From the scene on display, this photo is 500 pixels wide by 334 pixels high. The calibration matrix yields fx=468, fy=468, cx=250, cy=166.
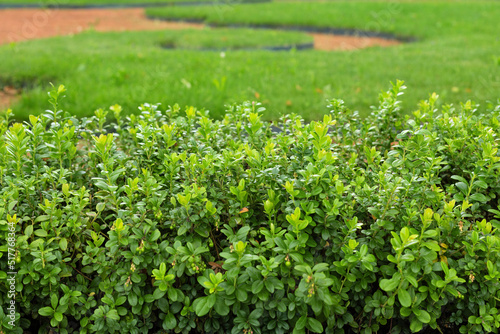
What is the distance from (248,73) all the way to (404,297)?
5.31 meters

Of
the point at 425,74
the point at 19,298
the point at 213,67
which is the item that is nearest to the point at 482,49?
the point at 425,74

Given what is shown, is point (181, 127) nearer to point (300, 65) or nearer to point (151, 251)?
point (151, 251)

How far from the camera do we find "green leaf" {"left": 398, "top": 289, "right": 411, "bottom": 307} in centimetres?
191

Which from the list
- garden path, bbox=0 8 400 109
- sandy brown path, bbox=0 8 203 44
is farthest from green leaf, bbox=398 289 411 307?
sandy brown path, bbox=0 8 203 44

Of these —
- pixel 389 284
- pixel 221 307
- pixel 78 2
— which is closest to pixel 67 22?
pixel 78 2

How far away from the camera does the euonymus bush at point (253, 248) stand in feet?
6.55

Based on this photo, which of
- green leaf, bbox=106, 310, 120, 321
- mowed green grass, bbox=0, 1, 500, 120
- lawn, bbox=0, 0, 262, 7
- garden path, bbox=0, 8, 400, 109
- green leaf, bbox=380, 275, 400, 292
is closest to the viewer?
green leaf, bbox=380, 275, 400, 292

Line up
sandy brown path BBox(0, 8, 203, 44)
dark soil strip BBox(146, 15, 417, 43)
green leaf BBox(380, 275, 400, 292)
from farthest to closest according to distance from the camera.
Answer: sandy brown path BBox(0, 8, 203, 44), dark soil strip BBox(146, 15, 417, 43), green leaf BBox(380, 275, 400, 292)

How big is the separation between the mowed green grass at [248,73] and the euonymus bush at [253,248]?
3135 millimetres

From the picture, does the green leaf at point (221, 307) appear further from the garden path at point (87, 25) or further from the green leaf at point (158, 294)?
the garden path at point (87, 25)

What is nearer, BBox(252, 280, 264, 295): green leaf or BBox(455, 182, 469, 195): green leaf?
BBox(252, 280, 264, 295): green leaf

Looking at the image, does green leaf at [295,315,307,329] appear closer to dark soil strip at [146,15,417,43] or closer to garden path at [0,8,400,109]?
garden path at [0,8,400,109]

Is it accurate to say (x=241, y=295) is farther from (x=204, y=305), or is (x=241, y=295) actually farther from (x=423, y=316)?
(x=423, y=316)

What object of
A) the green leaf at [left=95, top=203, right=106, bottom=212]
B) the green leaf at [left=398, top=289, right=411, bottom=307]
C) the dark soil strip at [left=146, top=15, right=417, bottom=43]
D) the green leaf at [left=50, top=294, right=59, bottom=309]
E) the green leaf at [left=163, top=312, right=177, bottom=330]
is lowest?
the dark soil strip at [left=146, top=15, right=417, bottom=43]
